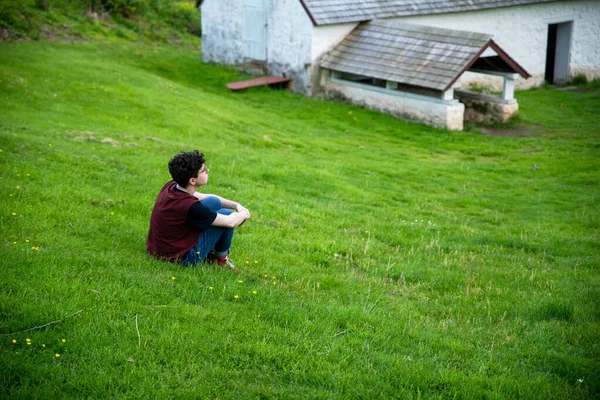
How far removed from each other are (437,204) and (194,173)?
23.6 ft

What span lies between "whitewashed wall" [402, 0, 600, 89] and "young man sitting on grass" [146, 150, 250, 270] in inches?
838

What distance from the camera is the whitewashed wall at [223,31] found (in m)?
26.7

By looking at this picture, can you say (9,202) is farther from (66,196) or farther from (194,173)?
(194,173)

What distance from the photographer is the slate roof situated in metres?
20.0

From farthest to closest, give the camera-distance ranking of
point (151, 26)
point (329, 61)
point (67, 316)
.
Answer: point (151, 26) → point (329, 61) → point (67, 316)

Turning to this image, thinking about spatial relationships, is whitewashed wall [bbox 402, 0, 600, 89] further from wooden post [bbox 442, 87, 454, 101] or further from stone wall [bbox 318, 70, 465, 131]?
wooden post [bbox 442, 87, 454, 101]

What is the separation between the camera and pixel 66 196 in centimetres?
872

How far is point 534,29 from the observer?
2819cm

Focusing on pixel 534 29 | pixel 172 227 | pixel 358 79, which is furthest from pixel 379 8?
pixel 172 227

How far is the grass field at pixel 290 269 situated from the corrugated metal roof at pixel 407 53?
3.66 metres

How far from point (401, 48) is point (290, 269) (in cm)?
1620

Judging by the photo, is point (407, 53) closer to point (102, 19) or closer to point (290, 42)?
point (290, 42)

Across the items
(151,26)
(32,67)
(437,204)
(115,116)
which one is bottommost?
(437,204)

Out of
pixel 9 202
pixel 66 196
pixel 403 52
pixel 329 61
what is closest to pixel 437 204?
pixel 66 196
